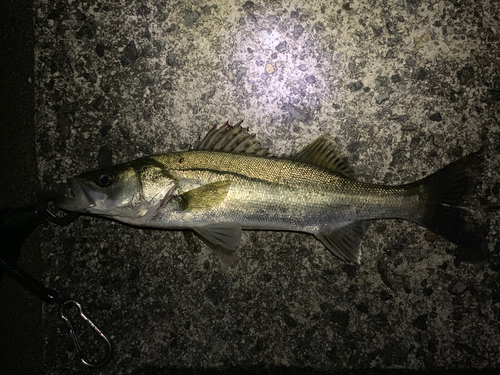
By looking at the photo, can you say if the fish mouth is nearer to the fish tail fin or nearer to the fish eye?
the fish eye

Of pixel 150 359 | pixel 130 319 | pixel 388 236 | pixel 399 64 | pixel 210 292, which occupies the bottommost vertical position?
pixel 150 359

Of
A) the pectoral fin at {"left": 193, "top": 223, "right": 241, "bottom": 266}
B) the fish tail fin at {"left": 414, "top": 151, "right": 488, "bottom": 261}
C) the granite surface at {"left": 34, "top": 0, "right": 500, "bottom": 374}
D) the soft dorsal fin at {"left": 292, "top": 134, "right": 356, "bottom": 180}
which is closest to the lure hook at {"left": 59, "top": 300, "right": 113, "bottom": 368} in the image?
the granite surface at {"left": 34, "top": 0, "right": 500, "bottom": 374}

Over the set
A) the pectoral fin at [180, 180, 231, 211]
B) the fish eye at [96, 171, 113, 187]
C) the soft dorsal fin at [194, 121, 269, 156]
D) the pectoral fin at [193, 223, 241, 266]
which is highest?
the soft dorsal fin at [194, 121, 269, 156]

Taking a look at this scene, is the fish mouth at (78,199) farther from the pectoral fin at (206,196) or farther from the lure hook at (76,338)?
the lure hook at (76,338)

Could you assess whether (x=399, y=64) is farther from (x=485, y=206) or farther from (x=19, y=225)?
(x=19, y=225)

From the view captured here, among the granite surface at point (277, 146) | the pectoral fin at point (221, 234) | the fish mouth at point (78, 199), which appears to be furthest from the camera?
the granite surface at point (277, 146)

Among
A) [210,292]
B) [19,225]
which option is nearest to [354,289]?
[210,292]

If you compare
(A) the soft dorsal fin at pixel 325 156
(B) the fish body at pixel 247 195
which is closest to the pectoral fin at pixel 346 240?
(B) the fish body at pixel 247 195

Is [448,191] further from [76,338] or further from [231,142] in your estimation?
[76,338]
